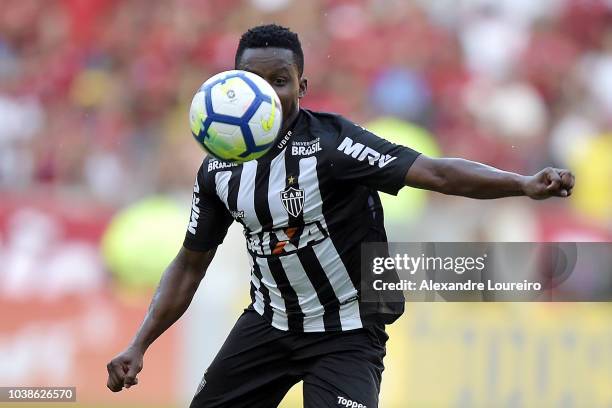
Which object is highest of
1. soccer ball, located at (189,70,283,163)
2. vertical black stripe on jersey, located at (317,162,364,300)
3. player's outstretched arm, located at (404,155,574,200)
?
soccer ball, located at (189,70,283,163)

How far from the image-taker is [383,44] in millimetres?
12688

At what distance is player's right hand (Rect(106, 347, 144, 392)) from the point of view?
5.97 m

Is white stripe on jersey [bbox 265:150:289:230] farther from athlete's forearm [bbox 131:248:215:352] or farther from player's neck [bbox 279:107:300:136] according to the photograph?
athlete's forearm [bbox 131:248:215:352]

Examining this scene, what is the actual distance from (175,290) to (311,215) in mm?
1012

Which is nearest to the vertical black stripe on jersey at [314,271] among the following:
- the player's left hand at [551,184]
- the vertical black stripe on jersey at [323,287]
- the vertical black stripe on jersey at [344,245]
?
the vertical black stripe on jersey at [323,287]

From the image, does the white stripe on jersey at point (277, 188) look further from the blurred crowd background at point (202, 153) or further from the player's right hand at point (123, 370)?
the blurred crowd background at point (202, 153)

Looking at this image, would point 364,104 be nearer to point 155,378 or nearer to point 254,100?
point 155,378

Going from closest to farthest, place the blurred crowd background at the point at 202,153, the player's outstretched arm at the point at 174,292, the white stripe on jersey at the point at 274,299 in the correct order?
the white stripe on jersey at the point at 274,299 < the player's outstretched arm at the point at 174,292 < the blurred crowd background at the point at 202,153

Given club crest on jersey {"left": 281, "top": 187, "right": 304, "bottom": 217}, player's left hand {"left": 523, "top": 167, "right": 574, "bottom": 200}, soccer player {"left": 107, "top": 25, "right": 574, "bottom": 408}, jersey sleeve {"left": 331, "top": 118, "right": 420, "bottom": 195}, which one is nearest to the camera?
player's left hand {"left": 523, "top": 167, "right": 574, "bottom": 200}

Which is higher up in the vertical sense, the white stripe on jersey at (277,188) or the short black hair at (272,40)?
the short black hair at (272,40)

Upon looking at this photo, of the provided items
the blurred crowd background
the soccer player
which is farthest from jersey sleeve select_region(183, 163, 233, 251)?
the blurred crowd background

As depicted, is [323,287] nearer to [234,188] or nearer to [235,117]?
[234,188]

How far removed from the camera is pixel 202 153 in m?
11.8

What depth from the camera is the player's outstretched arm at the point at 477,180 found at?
15.8 ft
